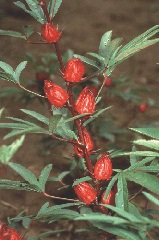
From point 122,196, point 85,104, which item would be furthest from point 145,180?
point 85,104

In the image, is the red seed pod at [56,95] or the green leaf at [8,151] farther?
the red seed pod at [56,95]

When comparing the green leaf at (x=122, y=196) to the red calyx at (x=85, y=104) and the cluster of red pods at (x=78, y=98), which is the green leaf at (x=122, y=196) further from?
the red calyx at (x=85, y=104)

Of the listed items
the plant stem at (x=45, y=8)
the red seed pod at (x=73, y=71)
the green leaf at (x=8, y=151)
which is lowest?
the green leaf at (x=8, y=151)

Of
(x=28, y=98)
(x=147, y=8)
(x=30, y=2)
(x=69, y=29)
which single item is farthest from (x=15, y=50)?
(x=30, y=2)

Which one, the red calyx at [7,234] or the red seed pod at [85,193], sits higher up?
the red seed pod at [85,193]

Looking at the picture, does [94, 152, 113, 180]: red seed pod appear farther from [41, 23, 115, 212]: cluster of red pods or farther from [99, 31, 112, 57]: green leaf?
[99, 31, 112, 57]: green leaf

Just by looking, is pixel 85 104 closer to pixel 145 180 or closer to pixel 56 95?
pixel 56 95

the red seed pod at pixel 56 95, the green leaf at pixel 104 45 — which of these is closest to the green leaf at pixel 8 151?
the red seed pod at pixel 56 95
